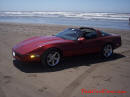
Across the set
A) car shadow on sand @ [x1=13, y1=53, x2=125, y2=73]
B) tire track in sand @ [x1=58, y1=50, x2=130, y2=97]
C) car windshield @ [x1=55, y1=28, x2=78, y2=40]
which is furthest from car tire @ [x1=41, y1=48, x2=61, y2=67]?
tire track in sand @ [x1=58, y1=50, x2=130, y2=97]

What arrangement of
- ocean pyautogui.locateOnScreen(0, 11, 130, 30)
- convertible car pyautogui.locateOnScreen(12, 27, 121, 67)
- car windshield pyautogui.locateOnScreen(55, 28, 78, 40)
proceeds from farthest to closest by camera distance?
ocean pyautogui.locateOnScreen(0, 11, 130, 30) < car windshield pyautogui.locateOnScreen(55, 28, 78, 40) < convertible car pyautogui.locateOnScreen(12, 27, 121, 67)

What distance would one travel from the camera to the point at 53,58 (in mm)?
5312

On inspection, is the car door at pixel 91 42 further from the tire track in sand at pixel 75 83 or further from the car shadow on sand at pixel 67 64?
the tire track in sand at pixel 75 83

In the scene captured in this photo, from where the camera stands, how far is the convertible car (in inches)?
199

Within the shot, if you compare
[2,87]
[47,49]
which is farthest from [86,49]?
[2,87]

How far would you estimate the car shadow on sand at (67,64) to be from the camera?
5148 millimetres

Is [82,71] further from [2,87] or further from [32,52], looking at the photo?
[2,87]

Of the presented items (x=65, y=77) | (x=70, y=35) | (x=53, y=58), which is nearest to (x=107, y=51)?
(x=70, y=35)

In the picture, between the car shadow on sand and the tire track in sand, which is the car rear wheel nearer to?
the car shadow on sand

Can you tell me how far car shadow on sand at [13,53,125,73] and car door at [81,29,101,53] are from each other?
0.38 meters

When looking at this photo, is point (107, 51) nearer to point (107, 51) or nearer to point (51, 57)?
point (107, 51)

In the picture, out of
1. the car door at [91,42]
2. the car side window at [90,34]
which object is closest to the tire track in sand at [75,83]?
the car door at [91,42]

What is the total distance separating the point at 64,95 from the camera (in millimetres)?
3617

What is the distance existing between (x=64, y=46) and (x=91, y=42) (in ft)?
4.00
